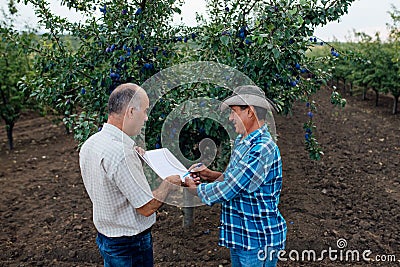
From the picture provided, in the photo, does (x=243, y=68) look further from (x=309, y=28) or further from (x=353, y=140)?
(x=353, y=140)

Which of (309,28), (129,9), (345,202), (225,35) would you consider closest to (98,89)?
(129,9)

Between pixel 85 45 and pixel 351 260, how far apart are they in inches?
127

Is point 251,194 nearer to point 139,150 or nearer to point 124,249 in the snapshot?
point 139,150

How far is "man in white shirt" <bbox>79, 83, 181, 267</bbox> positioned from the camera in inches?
84.2

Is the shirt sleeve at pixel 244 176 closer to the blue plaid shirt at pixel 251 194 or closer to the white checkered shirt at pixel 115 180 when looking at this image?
the blue plaid shirt at pixel 251 194

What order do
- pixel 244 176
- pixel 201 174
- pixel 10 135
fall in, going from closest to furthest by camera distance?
pixel 244 176
pixel 201 174
pixel 10 135

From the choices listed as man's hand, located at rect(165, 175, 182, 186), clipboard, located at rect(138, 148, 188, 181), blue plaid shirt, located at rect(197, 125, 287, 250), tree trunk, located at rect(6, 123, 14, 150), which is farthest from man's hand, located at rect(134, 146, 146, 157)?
tree trunk, located at rect(6, 123, 14, 150)

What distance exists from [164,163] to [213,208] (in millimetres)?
2947

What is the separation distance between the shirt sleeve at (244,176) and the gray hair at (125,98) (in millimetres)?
597

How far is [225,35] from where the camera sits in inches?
112

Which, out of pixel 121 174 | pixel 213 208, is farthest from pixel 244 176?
pixel 213 208

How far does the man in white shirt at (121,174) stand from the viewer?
2139 mm

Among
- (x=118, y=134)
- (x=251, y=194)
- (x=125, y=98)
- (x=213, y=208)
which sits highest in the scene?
(x=125, y=98)

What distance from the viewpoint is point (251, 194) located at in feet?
7.24
